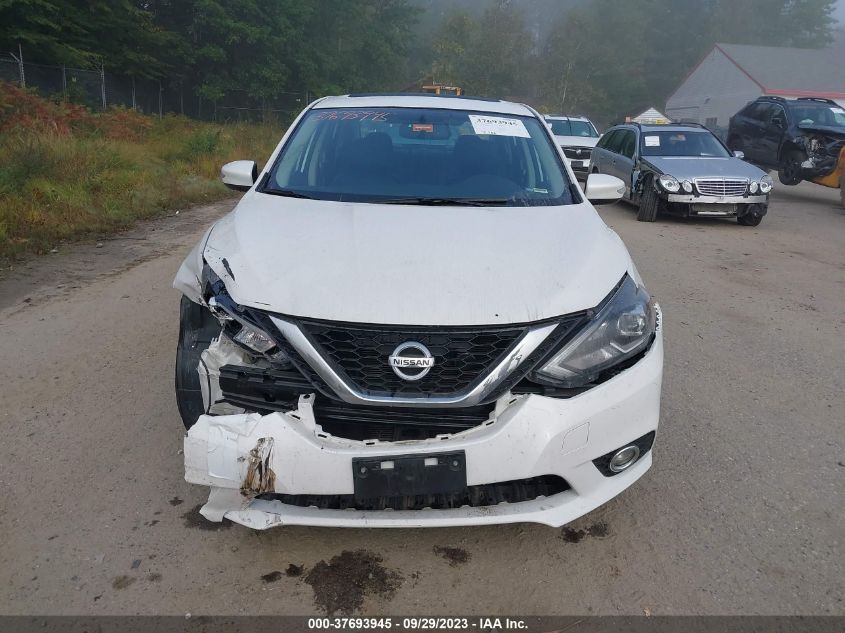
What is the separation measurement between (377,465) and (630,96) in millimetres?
68799

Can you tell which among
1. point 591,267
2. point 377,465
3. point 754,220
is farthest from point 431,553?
point 754,220

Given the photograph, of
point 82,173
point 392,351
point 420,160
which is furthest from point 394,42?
point 392,351

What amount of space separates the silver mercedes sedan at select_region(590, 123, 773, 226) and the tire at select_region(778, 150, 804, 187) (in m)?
3.24

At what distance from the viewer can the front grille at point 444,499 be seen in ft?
7.44

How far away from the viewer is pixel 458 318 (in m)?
2.23

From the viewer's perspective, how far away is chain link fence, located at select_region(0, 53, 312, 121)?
1925 centimetres

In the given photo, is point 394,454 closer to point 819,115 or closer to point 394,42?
point 819,115

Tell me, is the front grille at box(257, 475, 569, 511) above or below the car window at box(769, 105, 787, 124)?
below

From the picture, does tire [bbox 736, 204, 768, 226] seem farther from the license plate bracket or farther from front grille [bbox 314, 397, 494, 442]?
the license plate bracket

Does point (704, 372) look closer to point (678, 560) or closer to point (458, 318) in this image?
point (678, 560)

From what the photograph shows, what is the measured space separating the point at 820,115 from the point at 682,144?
16.8ft

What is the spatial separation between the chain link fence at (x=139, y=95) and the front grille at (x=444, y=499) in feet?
60.9

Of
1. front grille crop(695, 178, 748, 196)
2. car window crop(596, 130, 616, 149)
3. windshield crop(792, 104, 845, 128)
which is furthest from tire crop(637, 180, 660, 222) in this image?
windshield crop(792, 104, 845, 128)

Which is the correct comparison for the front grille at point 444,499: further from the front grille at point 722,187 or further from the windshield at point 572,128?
the windshield at point 572,128
